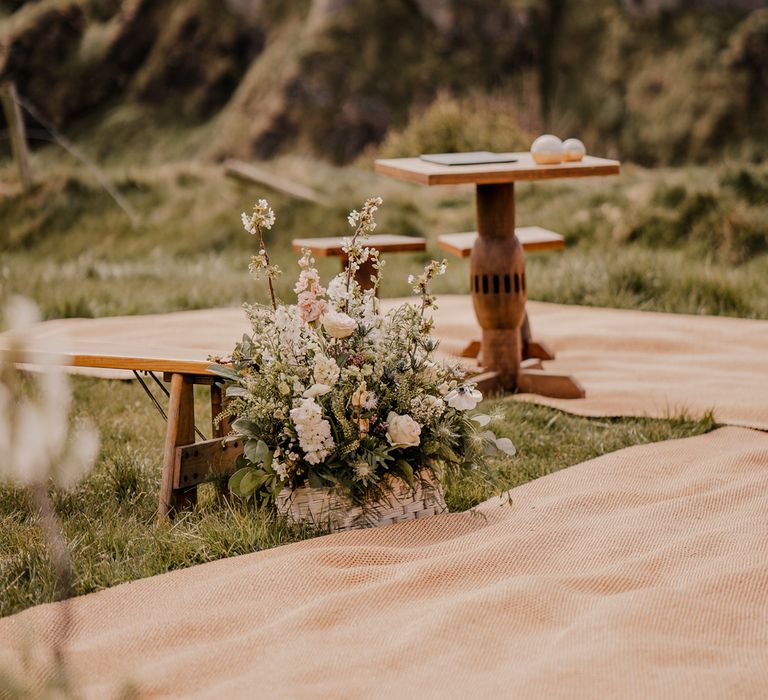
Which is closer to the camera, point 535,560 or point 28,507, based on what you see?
point 535,560

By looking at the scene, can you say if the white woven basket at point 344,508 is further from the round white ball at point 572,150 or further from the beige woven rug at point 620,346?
the round white ball at point 572,150

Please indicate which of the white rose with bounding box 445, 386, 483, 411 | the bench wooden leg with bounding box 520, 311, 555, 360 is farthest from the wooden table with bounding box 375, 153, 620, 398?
the white rose with bounding box 445, 386, 483, 411

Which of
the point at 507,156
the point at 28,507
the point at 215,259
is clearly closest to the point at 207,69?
the point at 215,259

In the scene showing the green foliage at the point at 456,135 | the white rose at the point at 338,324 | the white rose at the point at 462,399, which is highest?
the green foliage at the point at 456,135

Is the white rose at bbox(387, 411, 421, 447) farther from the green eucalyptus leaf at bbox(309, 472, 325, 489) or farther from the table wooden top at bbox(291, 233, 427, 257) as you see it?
the table wooden top at bbox(291, 233, 427, 257)

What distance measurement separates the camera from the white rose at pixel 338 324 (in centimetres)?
310

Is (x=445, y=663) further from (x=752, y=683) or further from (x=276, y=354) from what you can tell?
(x=276, y=354)

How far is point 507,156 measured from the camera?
17.2ft

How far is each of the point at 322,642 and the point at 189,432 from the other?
1.12 metres

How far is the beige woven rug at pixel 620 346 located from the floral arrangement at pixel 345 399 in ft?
1.72

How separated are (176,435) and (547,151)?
2220 mm

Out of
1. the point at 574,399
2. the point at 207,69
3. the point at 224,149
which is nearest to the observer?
the point at 574,399

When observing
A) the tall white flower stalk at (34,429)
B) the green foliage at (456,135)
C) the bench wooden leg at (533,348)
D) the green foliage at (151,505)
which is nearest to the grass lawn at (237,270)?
the green foliage at (151,505)

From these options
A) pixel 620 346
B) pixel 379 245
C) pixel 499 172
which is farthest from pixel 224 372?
pixel 620 346
